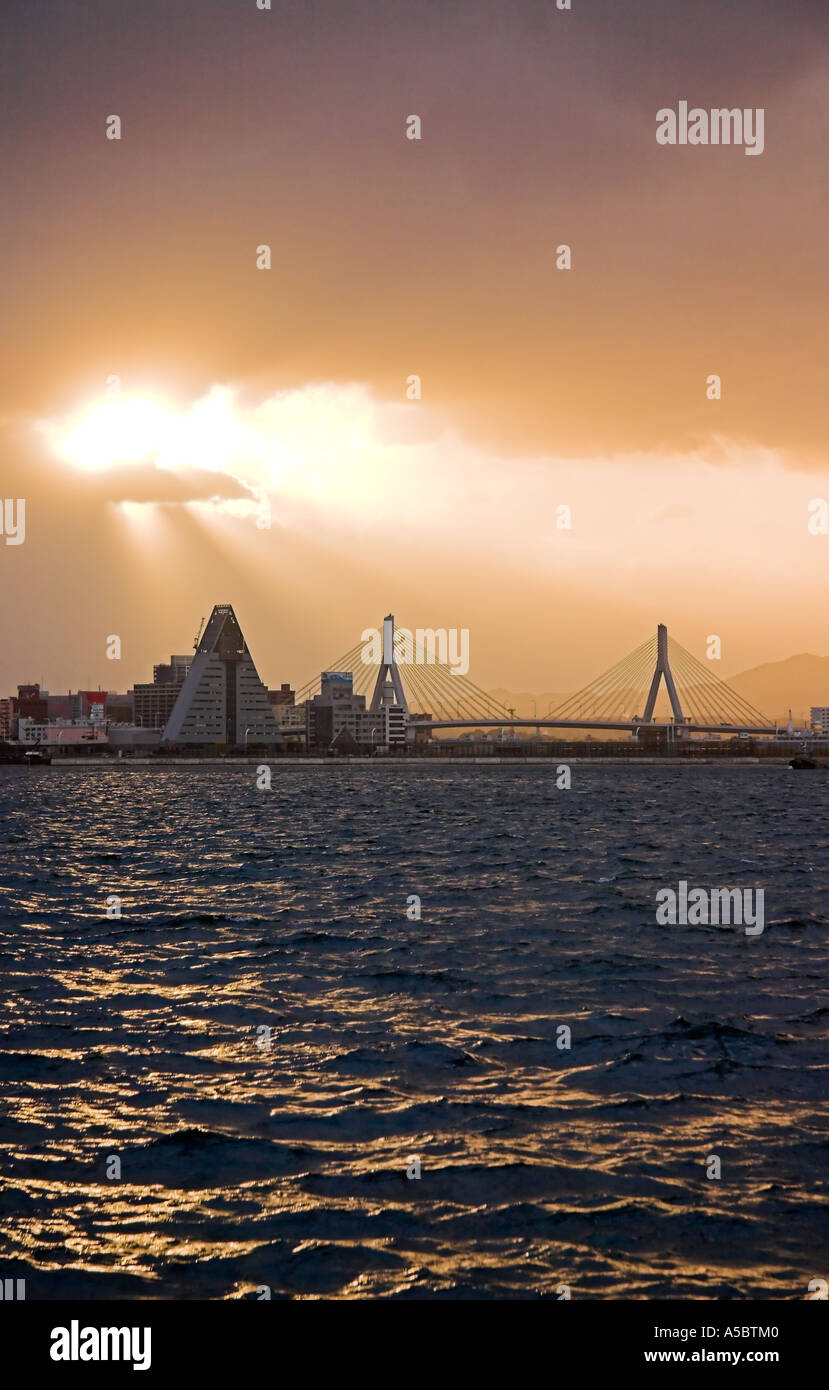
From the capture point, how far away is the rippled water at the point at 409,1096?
8352 mm

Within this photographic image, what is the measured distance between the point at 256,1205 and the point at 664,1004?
28.5ft

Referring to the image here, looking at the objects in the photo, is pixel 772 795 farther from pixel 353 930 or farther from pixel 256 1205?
pixel 256 1205

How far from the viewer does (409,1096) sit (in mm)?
12109

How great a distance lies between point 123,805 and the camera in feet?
261

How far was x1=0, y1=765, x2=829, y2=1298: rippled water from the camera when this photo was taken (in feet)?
27.4
